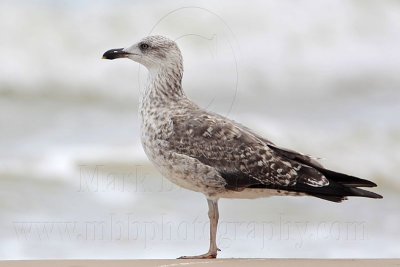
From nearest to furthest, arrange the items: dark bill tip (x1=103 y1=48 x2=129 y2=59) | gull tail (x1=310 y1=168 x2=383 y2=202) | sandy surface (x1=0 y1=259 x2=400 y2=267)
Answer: sandy surface (x1=0 y1=259 x2=400 y2=267), gull tail (x1=310 y1=168 x2=383 y2=202), dark bill tip (x1=103 y1=48 x2=129 y2=59)

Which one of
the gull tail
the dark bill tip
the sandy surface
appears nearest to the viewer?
the sandy surface

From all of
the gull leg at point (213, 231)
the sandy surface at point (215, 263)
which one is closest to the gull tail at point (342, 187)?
the sandy surface at point (215, 263)

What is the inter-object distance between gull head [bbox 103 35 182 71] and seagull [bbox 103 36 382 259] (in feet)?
1.68

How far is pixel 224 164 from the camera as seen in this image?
33.7 ft

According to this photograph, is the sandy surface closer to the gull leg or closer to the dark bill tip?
the gull leg

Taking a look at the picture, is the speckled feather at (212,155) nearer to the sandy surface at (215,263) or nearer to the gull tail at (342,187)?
the gull tail at (342,187)

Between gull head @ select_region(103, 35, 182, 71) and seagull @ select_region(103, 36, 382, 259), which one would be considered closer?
seagull @ select_region(103, 36, 382, 259)

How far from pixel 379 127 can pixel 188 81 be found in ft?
10.2

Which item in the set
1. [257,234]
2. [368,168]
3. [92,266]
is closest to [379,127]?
[368,168]

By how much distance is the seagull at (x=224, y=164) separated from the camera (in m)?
10.2

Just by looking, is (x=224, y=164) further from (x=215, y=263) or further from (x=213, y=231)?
(x=215, y=263)

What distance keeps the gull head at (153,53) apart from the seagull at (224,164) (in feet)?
1.68

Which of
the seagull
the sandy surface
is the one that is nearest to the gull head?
the seagull

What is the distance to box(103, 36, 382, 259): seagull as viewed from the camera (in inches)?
400
